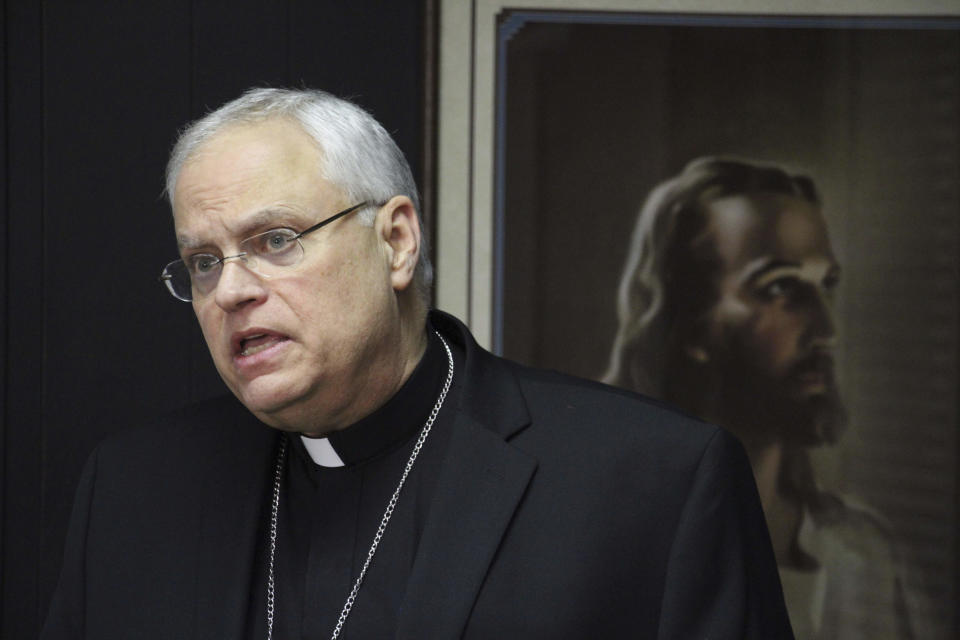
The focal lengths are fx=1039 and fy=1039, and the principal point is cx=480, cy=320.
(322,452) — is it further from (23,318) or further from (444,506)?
(23,318)

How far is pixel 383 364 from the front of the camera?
70.0 inches

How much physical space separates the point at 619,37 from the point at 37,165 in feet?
4.91

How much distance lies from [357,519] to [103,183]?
1.27 metres

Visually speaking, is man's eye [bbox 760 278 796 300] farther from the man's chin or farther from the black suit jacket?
the man's chin

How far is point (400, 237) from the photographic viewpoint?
1.79 meters

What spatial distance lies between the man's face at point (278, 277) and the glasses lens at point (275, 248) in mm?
11

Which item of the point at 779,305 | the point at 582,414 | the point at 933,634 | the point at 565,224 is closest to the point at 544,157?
the point at 565,224

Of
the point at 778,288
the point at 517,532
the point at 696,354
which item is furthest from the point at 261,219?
the point at 778,288

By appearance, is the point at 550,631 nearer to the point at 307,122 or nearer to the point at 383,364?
the point at 383,364

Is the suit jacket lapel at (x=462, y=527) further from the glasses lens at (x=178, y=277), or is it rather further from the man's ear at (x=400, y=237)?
the glasses lens at (x=178, y=277)

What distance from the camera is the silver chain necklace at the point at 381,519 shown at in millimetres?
1746

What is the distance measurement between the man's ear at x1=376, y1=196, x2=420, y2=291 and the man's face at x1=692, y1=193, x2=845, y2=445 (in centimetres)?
110

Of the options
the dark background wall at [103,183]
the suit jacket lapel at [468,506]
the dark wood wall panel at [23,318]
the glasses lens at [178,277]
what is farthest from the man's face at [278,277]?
the dark wood wall panel at [23,318]

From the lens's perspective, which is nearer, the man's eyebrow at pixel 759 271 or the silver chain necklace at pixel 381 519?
the silver chain necklace at pixel 381 519
